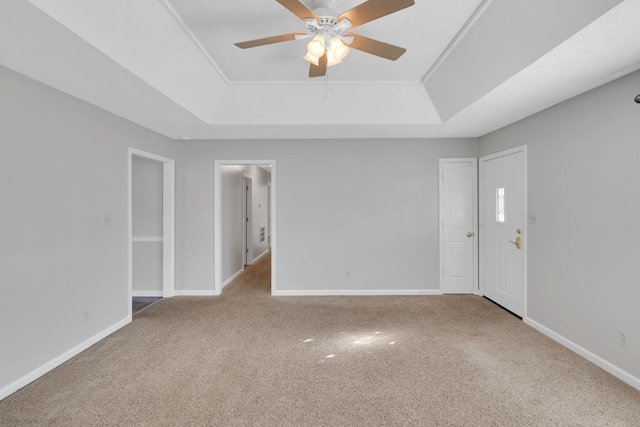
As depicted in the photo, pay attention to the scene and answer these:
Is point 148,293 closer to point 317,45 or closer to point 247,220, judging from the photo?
point 247,220

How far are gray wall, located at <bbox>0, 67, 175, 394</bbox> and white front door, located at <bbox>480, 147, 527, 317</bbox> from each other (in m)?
4.78

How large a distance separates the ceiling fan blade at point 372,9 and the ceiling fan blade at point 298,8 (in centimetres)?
19

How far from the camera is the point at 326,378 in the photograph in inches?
90.5

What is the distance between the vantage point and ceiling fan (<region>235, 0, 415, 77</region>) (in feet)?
5.33

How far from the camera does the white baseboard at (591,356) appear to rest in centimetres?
222

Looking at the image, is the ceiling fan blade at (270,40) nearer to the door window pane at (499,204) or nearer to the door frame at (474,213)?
the door frame at (474,213)

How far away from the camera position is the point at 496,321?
3410mm

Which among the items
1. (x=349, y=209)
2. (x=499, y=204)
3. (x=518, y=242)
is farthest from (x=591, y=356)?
(x=349, y=209)

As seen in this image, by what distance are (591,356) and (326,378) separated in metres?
2.38

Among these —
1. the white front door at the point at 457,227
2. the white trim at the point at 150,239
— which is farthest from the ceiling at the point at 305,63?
the white trim at the point at 150,239

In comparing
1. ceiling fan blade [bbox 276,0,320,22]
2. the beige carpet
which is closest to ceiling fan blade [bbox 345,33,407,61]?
ceiling fan blade [bbox 276,0,320,22]

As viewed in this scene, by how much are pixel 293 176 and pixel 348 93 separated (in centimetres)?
155

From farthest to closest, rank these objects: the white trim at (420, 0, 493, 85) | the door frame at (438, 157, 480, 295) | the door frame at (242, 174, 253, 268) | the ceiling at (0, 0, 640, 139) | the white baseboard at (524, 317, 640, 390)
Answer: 1. the door frame at (242, 174, 253, 268)
2. the door frame at (438, 157, 480, 295)
3. the white baseboard at (524, 317, 640, 390)
4. the white trim at (420, 0, 493, 85)
5. the ceiling at (0, 0, 640, 139)

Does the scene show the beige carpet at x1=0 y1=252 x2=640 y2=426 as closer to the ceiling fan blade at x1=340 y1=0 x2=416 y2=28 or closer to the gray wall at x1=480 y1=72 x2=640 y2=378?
the gray wall at x1=480 y1=72 x2=640 y2=378
